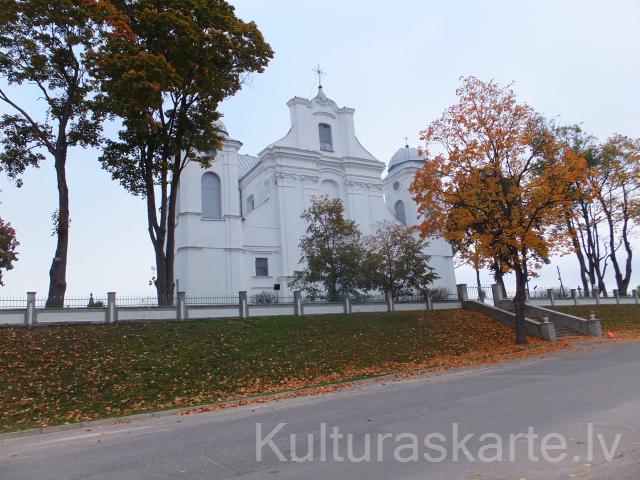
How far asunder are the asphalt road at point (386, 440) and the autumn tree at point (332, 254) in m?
17.1

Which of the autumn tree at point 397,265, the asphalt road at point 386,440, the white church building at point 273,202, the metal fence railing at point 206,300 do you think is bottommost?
the asphalt road at point 386,440

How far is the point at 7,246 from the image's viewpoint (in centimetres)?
3703

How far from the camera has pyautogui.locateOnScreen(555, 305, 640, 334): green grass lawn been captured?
100ft

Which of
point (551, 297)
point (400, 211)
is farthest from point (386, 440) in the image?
point (400, 211)

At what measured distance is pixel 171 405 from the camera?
12391mm

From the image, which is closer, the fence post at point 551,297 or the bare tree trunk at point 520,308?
the bare tree trunk at point 520,308

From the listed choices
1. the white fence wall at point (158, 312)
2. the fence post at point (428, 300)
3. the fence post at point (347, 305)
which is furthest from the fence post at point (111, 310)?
the fence post at point (428, 300)

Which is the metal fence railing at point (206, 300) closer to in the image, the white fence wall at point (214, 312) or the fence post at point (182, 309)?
the white fence wall at point (214, 312)

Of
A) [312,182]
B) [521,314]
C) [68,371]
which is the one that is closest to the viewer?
[68,371]

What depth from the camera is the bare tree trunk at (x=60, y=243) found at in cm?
2019

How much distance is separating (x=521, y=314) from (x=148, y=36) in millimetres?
20396

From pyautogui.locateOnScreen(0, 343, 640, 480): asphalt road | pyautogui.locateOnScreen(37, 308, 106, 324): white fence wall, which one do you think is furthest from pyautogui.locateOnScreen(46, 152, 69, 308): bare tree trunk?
pyautogui.locateOnScreen(0, 343, 640, 480): asphalt road

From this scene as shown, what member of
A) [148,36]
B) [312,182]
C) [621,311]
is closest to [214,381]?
[148,36]

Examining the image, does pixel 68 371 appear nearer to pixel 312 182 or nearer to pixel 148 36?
pixel 148 36
